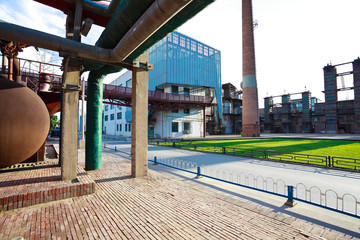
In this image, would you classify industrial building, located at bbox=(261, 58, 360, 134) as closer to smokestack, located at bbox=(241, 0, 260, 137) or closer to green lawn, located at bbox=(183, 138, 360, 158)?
smokestack, located at bbox=(241, 0, 260, 137)

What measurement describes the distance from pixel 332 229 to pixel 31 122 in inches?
328

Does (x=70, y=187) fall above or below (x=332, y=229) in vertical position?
above

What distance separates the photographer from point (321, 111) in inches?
2234

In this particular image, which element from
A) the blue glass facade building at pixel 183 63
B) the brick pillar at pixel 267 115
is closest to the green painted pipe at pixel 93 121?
the blue glass facade building at pixel 183 63

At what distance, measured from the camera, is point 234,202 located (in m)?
5.74

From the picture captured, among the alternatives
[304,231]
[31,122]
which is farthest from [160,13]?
[304,231]

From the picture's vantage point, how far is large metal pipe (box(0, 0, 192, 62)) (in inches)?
176

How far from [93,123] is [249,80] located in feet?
123

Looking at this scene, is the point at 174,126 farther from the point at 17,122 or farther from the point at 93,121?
the point at 17,122

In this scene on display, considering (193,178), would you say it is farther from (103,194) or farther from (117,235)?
(117,235)

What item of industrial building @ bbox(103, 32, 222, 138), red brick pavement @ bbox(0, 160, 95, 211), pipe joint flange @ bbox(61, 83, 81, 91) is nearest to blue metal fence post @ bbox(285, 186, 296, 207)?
red brick pavement @ bbox(0, 160, 95, 211)

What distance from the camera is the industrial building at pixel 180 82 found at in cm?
3997

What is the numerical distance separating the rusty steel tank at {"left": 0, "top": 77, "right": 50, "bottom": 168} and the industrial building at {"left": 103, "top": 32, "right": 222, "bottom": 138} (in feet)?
104

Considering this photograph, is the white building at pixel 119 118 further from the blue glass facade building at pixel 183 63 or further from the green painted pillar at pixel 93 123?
the green painted pillar at pixel 93 123
